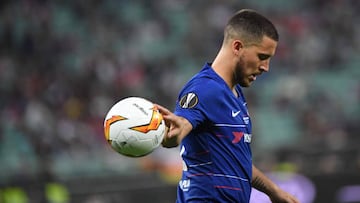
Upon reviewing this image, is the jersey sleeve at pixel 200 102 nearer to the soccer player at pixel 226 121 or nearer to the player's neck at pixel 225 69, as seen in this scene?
the soccer player at pixel 226 121

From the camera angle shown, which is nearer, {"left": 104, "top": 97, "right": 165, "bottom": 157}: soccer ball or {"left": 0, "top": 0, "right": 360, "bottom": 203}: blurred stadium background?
{"left": 104, "top": 97, "right": 165, "bottom": 157}: soccer ball

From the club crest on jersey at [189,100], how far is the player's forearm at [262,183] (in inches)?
37.7

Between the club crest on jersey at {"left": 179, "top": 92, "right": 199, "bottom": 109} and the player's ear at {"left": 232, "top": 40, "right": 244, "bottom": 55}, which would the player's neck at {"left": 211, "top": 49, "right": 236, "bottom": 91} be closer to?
the player's ear at {"left": 232, "top": 40, "right": 244, "bottom": 55}

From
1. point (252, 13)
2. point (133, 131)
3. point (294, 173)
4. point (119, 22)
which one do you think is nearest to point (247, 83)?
point (252, 13)

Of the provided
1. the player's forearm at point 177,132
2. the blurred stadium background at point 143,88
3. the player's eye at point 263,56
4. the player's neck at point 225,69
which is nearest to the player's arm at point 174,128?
the player's forearm at point 177,132

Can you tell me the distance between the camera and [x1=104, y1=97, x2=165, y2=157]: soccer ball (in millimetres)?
4254

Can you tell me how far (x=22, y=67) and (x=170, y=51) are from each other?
291 cm

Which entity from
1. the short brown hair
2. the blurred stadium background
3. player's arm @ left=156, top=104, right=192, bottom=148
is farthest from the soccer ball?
the blurred stadium background

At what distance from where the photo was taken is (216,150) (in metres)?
4.65

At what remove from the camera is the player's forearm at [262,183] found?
522 cm

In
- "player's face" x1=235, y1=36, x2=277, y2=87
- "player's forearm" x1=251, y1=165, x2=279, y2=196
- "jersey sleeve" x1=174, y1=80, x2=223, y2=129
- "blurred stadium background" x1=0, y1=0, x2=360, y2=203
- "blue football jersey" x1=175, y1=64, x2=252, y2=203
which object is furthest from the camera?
"blurred stadium background" x1=0, y1=0, x2=360, y2=203

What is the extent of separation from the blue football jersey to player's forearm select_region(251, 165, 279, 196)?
0.44 m

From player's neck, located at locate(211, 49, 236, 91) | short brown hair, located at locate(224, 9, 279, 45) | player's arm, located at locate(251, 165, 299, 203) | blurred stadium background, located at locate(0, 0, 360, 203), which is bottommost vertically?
player's arm, located at locate(251, 165, 299, 203)

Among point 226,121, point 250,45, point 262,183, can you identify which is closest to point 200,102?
point 226,121
